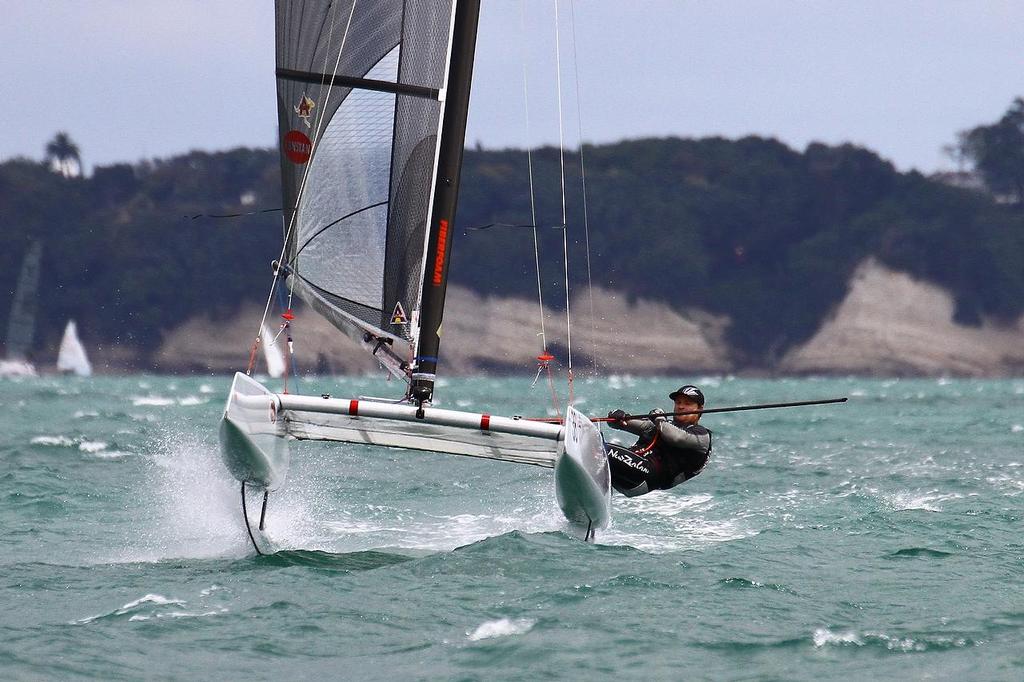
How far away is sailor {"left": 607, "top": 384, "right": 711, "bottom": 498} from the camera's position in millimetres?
9641

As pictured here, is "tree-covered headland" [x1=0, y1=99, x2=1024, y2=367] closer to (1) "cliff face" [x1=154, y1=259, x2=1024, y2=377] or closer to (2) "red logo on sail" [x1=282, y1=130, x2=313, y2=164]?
(1) "cliff face" [x1=154, y1=259, x2=1024, y2=377]

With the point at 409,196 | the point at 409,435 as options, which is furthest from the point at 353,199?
the point at 409,435

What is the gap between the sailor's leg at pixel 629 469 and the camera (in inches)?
382

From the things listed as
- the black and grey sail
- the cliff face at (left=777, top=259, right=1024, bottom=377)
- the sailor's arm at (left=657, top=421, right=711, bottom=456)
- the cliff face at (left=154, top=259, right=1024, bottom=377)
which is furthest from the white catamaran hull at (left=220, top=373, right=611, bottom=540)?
the black and grey sail

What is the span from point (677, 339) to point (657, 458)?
92.6m

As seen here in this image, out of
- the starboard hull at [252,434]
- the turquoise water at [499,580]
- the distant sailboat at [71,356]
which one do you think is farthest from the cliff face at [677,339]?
the starboard hull at [252,434]

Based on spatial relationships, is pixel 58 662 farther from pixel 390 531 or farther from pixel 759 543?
pixel 759 543

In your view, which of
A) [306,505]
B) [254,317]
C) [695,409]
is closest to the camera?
[695,409]

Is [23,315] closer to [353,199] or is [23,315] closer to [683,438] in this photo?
[353,199]

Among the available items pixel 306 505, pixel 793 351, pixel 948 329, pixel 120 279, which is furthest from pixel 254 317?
pixel 306 505

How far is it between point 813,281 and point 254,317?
40989 mm

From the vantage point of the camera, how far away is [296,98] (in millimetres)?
10047

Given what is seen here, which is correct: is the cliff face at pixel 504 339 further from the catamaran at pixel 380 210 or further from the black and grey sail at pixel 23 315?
the catamaran at pixel 380 210

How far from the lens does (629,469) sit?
970cm
